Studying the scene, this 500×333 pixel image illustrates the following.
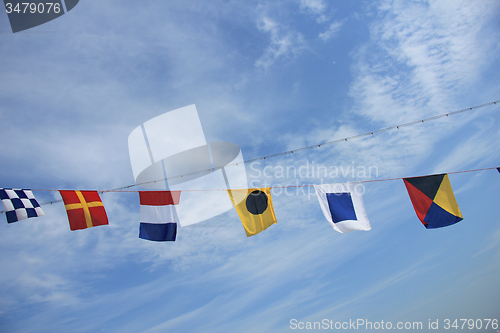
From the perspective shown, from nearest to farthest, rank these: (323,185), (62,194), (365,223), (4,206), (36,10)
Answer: (4,206)
(62,194)
(36,10)
(365,223)
(323,185)

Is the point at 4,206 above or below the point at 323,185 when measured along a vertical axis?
above

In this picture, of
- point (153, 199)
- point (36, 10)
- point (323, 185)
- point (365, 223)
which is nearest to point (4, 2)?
point (36, 10)

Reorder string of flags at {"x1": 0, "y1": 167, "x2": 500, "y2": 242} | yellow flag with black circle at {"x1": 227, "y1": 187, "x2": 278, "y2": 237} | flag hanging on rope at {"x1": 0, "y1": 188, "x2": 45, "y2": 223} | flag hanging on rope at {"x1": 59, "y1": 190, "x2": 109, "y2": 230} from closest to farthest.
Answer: flag hanging on rope at {"x1": 0, "y1": 188, "x2": 45, "y2": 223} → flag hanging on rope at {"x1": 59, "y1": 190, "x2": 109, "y2": 230} → string of flags at {"x1": 0, "y1": 167, "x2": 500, "y2": 242} → yellow flag with black circle at {"x1": 227, "y1": 187, "x2": 278, "y2": 237}

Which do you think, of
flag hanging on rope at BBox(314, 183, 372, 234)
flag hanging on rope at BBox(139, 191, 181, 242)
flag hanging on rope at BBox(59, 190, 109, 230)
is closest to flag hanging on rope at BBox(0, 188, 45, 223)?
flag hanging on rope at BBox(59, 190, 109, 230)

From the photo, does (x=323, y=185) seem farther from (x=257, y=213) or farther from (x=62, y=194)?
(x=62, y=194)

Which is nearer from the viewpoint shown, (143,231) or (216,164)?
(143,231)

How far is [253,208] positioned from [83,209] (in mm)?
4603

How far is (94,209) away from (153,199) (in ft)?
4.90

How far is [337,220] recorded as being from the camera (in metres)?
7.82

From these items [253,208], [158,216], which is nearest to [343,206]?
[253,208]

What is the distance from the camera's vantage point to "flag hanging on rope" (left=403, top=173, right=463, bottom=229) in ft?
24.2

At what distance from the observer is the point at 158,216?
7.49 m

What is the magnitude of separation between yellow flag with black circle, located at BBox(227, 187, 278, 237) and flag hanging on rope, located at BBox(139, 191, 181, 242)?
71.3 inches

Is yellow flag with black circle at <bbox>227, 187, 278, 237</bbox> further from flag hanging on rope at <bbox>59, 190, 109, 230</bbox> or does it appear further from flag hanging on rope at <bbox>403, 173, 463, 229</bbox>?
flag hanging on rope at <bbox>403, 173, 463, 229</bbox>
